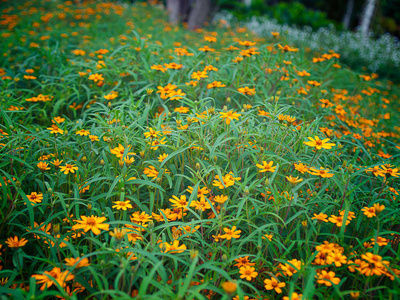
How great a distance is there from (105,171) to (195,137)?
A: 0.54m

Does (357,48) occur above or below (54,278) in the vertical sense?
above

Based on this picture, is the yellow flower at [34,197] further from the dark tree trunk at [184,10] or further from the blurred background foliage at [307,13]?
the blurred background foliage at [307,13]

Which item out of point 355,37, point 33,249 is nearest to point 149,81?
point 33,249

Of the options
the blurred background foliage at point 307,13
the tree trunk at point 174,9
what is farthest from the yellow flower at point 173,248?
the blurred background foliage at point 307,13

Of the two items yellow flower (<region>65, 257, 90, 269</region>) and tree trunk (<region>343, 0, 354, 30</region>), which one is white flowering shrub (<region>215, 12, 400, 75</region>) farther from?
tree trunk (<region>343, 0, 354, 30</region>)

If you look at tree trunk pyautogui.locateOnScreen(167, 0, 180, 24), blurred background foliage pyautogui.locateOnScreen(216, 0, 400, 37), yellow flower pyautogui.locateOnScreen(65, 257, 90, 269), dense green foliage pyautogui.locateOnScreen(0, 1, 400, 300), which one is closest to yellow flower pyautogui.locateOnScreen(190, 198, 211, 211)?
dense green foliage pyautogui.locateOnScreen(0, 1, 400, 300)

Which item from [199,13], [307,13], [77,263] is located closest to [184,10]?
[199,13]

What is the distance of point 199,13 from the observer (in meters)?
6.90

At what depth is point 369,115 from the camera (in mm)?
3156

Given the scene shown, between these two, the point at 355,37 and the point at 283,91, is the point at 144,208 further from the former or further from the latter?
the point at 355,37

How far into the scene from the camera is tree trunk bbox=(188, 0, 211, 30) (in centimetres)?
686

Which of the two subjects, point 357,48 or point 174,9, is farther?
point 174,9

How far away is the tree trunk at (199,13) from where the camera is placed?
6855 millimetres

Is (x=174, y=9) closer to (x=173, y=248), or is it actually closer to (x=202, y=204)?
(x=202, y=204)
